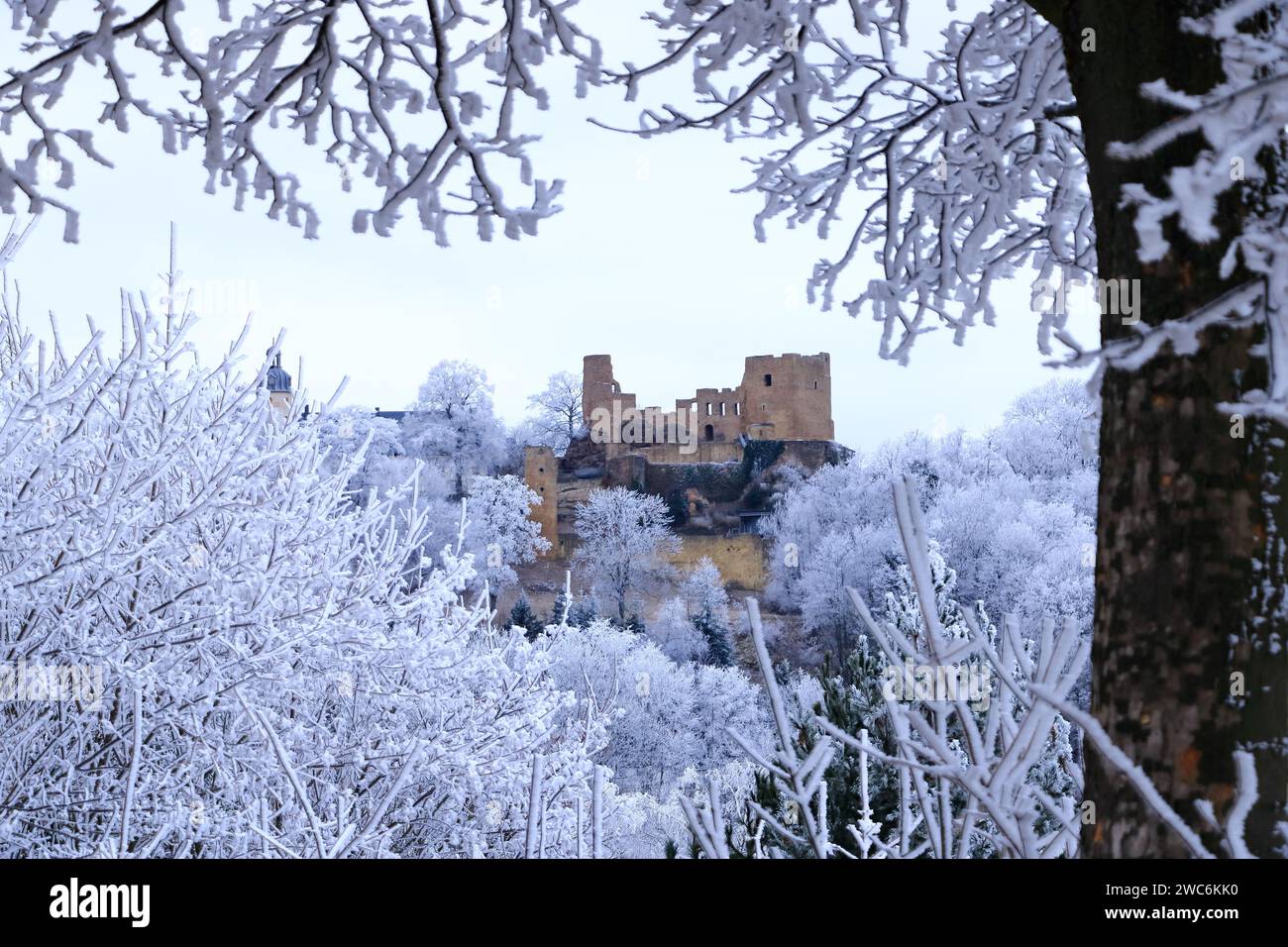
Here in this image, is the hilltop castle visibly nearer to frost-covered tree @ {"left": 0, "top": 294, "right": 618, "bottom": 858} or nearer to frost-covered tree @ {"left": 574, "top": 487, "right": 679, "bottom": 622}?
frost-covered tree @ {"left": 574, "top": 487, "right": 679, "bottom": 622}

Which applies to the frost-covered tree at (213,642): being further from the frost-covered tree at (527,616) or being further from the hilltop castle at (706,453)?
the hilltop castle at (706,453)

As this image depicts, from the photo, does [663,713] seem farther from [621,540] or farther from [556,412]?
[556,412]

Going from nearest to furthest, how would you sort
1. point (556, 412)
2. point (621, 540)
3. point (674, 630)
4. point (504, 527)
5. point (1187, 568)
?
point (1187, 568) < point (504, 527) < point (556, 412) < point (621, 540) < point (674, 630)

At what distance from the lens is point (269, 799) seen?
4875 millimetres

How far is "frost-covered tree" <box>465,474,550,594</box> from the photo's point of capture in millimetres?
15172

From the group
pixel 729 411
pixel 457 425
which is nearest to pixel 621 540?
pixel 729 411

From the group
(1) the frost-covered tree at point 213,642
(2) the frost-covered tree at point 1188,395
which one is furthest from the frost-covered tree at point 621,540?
(2) the frost-covered tree at point 1188,395

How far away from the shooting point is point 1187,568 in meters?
1.55

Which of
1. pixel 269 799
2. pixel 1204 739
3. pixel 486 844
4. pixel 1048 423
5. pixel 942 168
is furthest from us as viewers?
pixel 1048 423

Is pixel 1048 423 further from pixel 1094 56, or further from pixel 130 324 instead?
pixel 1094 56

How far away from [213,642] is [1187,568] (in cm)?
371

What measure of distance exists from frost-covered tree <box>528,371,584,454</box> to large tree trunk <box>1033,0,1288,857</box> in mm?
15884
